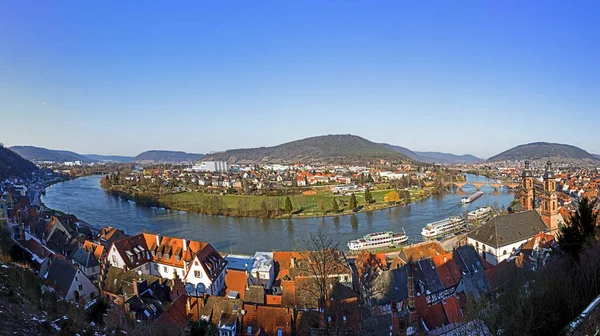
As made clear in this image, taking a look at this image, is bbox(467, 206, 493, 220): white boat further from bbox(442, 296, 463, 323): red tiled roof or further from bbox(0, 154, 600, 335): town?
bbox(442, 296, 463, 323): red tiled roof

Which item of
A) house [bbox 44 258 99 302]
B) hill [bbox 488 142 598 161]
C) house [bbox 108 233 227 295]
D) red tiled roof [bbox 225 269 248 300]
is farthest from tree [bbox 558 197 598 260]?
hill [bbox 488 142 598 161]

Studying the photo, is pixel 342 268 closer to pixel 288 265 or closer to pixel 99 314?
pixel 288 265

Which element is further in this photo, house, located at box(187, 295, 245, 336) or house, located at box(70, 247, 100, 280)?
house, located at box(70, 247, 100, 280)

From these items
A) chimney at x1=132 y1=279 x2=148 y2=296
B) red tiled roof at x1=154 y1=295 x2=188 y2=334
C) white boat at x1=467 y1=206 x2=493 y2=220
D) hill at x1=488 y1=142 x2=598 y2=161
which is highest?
hill at x1=488 y1=142 x2=598 y2=161

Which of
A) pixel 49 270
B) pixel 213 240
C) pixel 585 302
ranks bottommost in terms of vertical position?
pixel 213 240

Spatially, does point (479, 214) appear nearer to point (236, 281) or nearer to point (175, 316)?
point (236, 281)

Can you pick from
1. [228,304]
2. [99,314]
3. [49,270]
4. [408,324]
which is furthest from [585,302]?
[49,270]

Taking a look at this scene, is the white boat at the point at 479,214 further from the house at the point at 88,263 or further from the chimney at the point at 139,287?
the chimney at the point at 139,287
